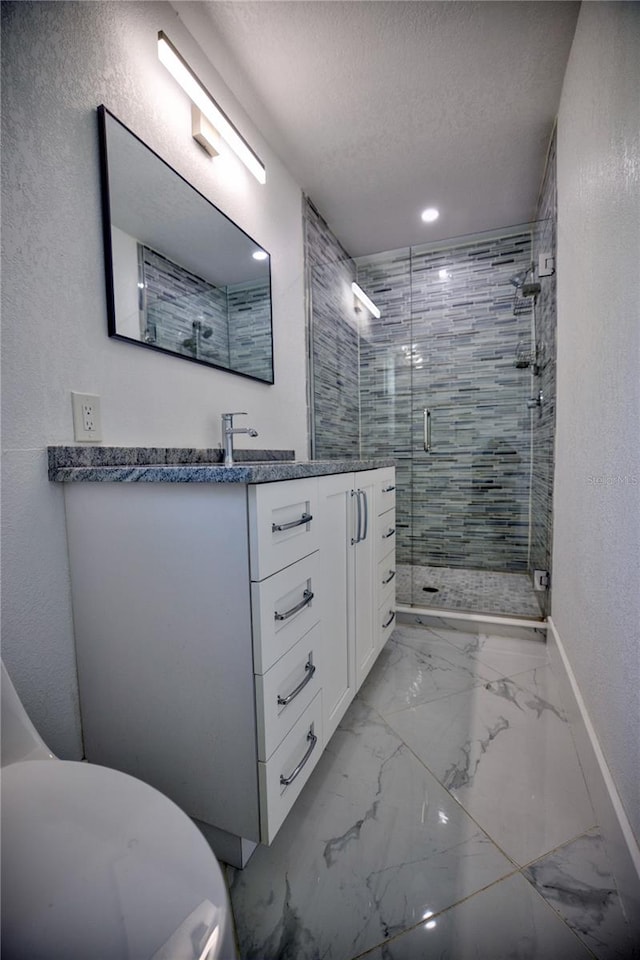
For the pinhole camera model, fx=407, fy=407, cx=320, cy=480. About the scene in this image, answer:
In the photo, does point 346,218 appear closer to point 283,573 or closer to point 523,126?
point 523,126

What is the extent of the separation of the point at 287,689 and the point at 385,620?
94cm

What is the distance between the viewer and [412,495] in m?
3.12

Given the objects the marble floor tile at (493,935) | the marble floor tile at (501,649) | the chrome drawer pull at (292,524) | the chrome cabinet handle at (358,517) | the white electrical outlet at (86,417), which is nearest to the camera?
the marble floor tile at (493,935)

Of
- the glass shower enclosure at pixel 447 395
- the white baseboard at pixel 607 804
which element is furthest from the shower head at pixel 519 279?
the white baseboard at pixel 607 804

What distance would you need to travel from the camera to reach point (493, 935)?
2.61ft

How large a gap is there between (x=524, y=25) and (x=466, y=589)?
263cm

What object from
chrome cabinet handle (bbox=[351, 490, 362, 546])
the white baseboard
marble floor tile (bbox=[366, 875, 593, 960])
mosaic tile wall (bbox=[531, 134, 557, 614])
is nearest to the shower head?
mosaic tile wall (bbox=[531, 134, 557, 614])

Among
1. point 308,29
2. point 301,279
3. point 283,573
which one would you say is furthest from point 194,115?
point 283,573

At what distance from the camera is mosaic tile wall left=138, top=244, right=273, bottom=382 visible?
127 centimetres

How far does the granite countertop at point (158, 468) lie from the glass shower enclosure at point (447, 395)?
134 cm

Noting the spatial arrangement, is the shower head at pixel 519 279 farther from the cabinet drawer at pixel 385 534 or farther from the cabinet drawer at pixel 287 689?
the cabinet drawer at pixel 287 689

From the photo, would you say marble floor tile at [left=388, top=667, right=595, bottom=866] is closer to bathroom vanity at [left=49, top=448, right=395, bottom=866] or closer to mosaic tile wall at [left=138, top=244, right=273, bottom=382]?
bathroom vanity at [left=49, top=448, right=395, bottom=866]

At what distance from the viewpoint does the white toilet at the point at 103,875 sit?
40 cm

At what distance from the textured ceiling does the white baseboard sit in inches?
91.5
